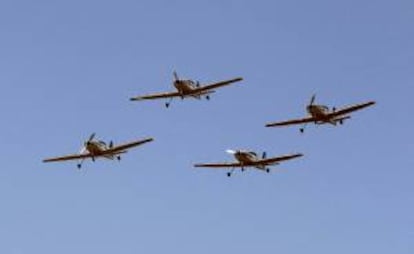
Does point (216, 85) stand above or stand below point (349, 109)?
above

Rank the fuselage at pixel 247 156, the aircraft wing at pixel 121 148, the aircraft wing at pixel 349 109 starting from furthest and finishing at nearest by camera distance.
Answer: the fuselage at pixel 247 156
the aircraft wing at pixel 121 148
the aircraft wing at pixel 349 109

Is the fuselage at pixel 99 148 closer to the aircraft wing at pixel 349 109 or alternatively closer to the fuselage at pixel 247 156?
the fuselage at pixel 247 156

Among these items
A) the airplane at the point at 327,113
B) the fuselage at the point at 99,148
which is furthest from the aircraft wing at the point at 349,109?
the fuselage at the point at 99,148

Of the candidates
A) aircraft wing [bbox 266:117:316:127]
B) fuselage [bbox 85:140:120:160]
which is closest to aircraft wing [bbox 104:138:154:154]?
fuselage [bbox 85:140:120:160]

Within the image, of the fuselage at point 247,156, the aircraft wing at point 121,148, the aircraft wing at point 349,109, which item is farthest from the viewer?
the fuselage at point 247,156

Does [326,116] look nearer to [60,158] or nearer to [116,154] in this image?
[116,154]

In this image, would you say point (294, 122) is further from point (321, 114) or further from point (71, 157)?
point (71, 157)

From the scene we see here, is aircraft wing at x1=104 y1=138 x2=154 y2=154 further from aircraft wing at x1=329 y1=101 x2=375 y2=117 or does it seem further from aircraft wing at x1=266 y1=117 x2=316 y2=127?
aircraft wing at x1=329 y1=101 x2=375 y2=117

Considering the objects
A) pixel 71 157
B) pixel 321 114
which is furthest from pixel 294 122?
pixel 71 157

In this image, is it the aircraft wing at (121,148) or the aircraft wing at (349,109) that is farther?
the aircraft wing at (121,148)

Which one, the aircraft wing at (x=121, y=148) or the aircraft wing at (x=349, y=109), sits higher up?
the aircraft wing at (x=349, y=109)

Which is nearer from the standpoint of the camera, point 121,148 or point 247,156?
point 121,148

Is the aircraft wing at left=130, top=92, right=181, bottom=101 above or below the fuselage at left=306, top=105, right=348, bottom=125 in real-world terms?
above

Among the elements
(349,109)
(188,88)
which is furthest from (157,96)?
(349,109)
